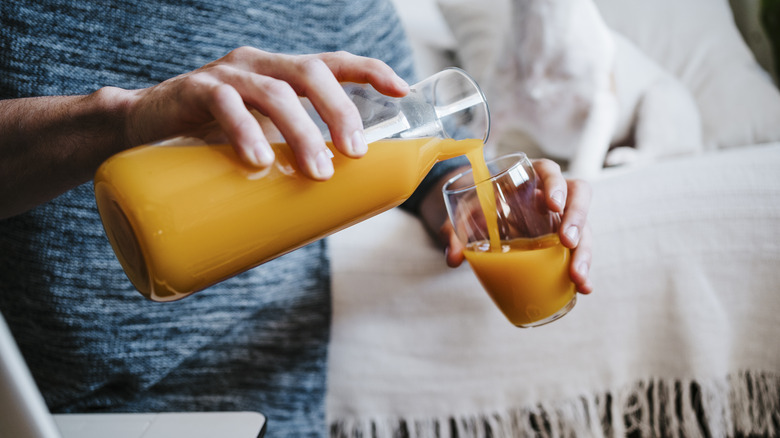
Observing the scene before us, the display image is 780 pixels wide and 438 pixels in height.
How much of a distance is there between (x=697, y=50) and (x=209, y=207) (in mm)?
1797

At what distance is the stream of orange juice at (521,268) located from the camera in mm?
605

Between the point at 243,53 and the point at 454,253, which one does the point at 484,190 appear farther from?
the point at 243,53

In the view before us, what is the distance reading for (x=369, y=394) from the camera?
2.68ft

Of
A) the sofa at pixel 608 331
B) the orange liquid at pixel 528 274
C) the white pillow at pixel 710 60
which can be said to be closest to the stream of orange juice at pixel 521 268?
the orange liquid at pixel 528 274

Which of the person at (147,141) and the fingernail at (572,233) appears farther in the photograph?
the fingernail at (572,233)

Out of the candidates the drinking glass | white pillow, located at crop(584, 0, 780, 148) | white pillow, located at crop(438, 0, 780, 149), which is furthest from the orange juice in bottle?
white pillow, located at crop(584, 0, 780, 148)

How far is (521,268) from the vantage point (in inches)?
24.1

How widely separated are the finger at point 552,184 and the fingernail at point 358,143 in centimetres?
28

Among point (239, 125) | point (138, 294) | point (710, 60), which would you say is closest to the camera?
point (239, 125)

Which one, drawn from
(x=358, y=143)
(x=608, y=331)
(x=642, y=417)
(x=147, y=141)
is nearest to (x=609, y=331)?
(x=608, y=331)

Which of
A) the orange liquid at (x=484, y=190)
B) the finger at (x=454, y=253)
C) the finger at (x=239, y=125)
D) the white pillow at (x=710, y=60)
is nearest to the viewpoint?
the finger at (x=239, y=125)

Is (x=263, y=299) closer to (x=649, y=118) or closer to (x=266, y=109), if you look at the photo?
(x=266, y=109)

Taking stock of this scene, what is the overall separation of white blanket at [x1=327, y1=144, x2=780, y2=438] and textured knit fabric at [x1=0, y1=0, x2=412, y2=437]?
0.24ft

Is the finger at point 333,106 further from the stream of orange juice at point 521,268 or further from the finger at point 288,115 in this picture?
the stream of orange juice at point 521,268
